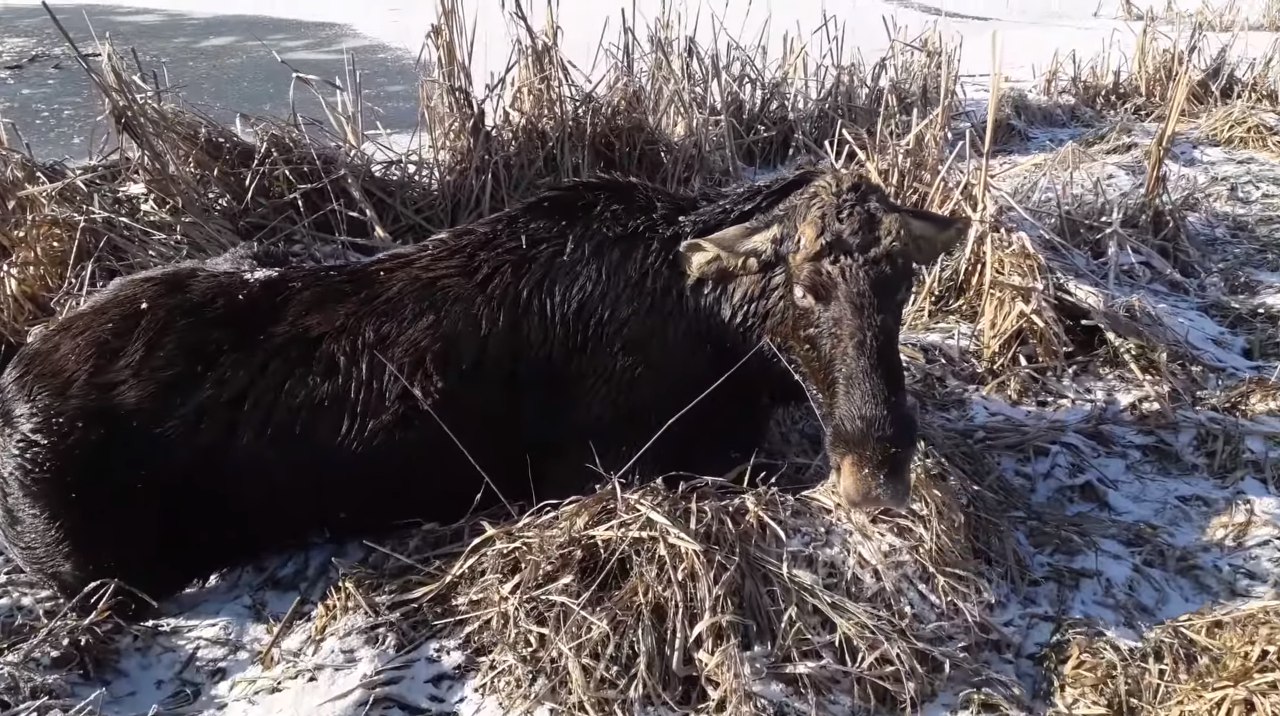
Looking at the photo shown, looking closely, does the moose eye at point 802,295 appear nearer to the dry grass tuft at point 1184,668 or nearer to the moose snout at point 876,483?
Result: the moose snout at point 876,483

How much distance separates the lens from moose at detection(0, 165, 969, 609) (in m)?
2.68

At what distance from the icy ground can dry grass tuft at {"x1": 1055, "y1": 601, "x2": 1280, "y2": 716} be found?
11 cm

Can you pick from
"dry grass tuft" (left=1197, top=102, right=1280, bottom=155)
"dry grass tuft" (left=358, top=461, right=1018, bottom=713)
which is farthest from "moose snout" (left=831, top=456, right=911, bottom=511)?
"dry grass tuft" (left=1197, top=102, right=1280, bottom=155)

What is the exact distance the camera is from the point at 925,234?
107 inches

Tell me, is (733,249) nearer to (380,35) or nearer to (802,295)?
(802,295)

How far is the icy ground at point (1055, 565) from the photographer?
8.65ft

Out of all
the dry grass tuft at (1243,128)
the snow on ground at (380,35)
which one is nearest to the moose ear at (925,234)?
the snow on ground at (380,35)

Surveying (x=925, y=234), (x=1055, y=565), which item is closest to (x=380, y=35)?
(x=925, y=234)

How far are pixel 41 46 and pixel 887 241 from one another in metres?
7.63

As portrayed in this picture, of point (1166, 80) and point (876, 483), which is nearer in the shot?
point (876, 483)

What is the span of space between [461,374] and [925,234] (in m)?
1.43

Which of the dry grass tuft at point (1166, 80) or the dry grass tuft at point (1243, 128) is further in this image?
the dry grass tuft at point (1166, 80)

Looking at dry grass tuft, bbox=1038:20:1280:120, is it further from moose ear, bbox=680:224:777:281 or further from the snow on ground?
moose ear, bbox=680:224:777:281

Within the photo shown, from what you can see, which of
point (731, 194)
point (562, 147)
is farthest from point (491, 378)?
point (562, 147)
